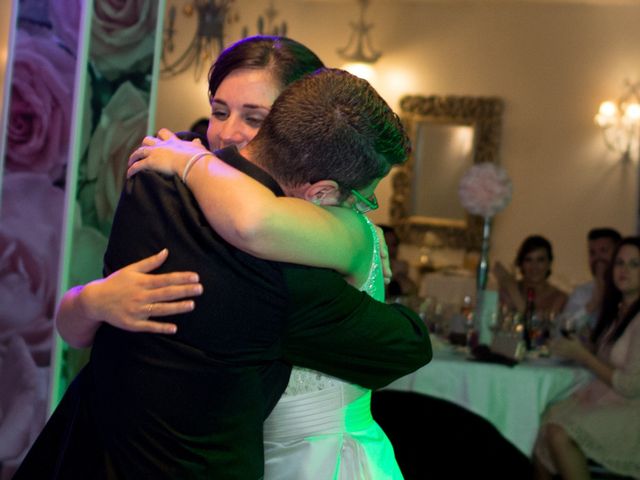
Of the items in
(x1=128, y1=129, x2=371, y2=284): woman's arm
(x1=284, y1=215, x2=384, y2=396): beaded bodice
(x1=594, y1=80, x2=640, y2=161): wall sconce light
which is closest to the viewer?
(x1=128, y1=129, x2=371, y2=284): woman's arm

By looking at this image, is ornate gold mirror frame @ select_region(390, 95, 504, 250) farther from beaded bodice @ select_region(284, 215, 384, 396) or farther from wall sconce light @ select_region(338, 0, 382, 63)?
beaded bodice @ select_region(284, 215, 384, 396)

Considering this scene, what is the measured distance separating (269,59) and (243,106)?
11cm

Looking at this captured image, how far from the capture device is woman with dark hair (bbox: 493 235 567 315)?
581 cm

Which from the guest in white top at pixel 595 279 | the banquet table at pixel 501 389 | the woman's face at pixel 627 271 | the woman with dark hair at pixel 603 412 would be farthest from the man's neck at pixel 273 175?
the guest in white top at pixel 595 279

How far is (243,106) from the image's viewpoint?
1716 mm

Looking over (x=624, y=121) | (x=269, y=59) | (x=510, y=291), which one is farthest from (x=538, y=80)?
(x=269, y=59)

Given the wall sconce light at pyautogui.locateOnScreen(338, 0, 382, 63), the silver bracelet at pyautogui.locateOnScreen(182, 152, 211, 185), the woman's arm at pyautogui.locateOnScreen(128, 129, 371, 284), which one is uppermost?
the wall sconce light at pyautogui.locateOnScreen(338, 0, 382, 63)

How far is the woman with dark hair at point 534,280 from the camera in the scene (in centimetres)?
581

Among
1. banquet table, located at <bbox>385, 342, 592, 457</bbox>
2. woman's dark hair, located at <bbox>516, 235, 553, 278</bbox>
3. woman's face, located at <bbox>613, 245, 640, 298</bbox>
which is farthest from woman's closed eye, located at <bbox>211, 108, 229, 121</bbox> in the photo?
woman's dark hair, located at <bbox>516, 235, 553, 278</bbox>

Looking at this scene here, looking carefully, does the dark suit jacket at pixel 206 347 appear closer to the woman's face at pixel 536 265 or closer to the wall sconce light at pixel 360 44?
the woman's face at pixel 536 265

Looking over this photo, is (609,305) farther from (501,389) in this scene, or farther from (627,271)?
(501,389)

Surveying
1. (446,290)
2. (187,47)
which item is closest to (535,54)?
(446,290)

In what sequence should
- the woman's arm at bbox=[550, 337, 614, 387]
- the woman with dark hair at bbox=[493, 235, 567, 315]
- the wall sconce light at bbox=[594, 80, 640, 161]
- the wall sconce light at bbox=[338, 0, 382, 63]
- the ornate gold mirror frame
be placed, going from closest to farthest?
the woman's arm at bbox=[550, 337, 614, 387] < the woman with dark hair at bbox=[493, 235, 567, 315] < the wall sconce light at bbox=[594, 80, 640, 161] < the ornate gold mirror frame < the wall sconce light at bbox=[338, 0, 382, 63]

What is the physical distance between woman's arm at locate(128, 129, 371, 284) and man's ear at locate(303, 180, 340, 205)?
0.05ft
